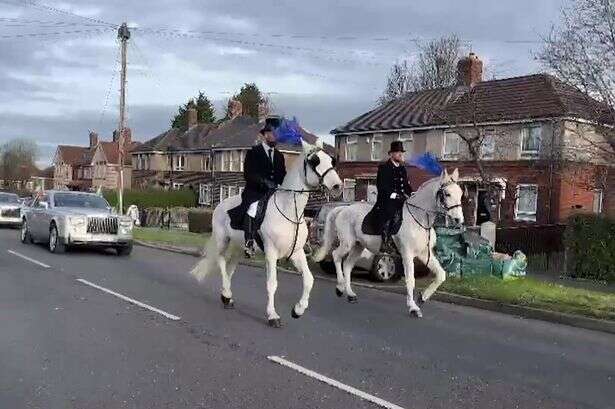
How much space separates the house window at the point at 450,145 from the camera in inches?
1539

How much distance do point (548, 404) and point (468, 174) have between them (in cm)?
3260

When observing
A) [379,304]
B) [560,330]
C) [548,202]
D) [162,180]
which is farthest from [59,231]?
[162,180]

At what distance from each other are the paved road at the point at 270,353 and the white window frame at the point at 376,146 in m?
31.7

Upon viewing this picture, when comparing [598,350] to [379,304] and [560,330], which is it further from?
[379,304]

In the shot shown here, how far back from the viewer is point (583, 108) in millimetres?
23797

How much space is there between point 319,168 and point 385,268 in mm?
7567

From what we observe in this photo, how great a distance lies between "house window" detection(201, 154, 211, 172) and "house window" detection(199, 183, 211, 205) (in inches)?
71.5

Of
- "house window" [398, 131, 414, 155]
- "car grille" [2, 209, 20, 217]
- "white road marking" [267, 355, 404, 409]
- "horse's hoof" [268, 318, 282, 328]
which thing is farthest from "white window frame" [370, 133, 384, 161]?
"white road marking" [267, 355, 404, 409]

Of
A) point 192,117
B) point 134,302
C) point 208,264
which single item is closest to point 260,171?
point 208,264

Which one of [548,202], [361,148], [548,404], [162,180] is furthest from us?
[162,180]

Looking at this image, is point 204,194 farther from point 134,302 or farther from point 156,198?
point 134,302

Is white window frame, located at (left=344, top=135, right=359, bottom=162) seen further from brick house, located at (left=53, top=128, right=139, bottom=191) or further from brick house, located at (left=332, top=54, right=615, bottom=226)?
brick house, located at (left=53, top=128, right=139, bottom=191)

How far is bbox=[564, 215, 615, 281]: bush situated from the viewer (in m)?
18.7

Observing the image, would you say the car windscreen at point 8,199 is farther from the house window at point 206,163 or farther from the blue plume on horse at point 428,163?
the house window at point 206,163
